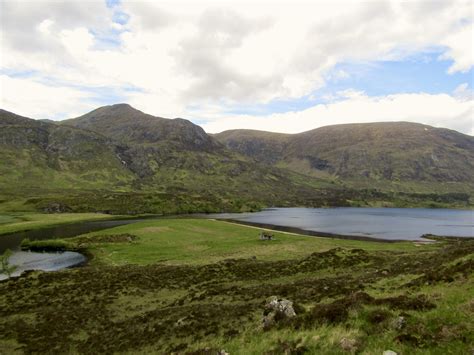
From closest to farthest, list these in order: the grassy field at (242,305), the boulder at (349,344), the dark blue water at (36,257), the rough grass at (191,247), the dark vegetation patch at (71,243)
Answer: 1. the boulder at (349,344)
2. the grassy field at (242,305)
3. the dark blue water at (36,257)
4. the rough grass at (191,247)
5. the dark vegetation patch at (71,243)

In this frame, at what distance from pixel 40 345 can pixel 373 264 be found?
50662 mm

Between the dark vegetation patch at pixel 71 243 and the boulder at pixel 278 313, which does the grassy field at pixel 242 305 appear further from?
the dark vegetation patch at pixel 71 243

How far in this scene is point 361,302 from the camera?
69.1 feet

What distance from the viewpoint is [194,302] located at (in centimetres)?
4084

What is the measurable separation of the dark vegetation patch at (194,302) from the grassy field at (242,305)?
0.42ft

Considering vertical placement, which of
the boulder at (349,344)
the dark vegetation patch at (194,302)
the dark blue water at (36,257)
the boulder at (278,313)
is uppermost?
the boulder at (349,344)

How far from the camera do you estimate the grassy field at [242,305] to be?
655 inches

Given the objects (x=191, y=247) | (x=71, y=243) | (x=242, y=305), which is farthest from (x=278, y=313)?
(x=71, y=243)

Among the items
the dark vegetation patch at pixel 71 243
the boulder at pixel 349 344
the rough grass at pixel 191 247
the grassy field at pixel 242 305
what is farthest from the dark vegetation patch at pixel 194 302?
the dark vegetation patch at pixel 71 243

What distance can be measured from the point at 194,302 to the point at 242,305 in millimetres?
7367

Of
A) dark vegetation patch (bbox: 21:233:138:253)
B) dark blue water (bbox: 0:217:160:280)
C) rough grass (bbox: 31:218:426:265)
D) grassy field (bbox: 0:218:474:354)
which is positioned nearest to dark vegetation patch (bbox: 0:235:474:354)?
grassy field (bbox: 0:218:474:354)

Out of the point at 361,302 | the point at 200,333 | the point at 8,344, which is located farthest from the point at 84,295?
the point at 361,302

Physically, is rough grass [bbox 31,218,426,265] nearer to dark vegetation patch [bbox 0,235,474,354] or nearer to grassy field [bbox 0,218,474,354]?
grassy field [bbox 0,218,474,354]

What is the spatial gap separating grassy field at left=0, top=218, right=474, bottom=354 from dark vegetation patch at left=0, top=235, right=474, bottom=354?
0.42 feet
